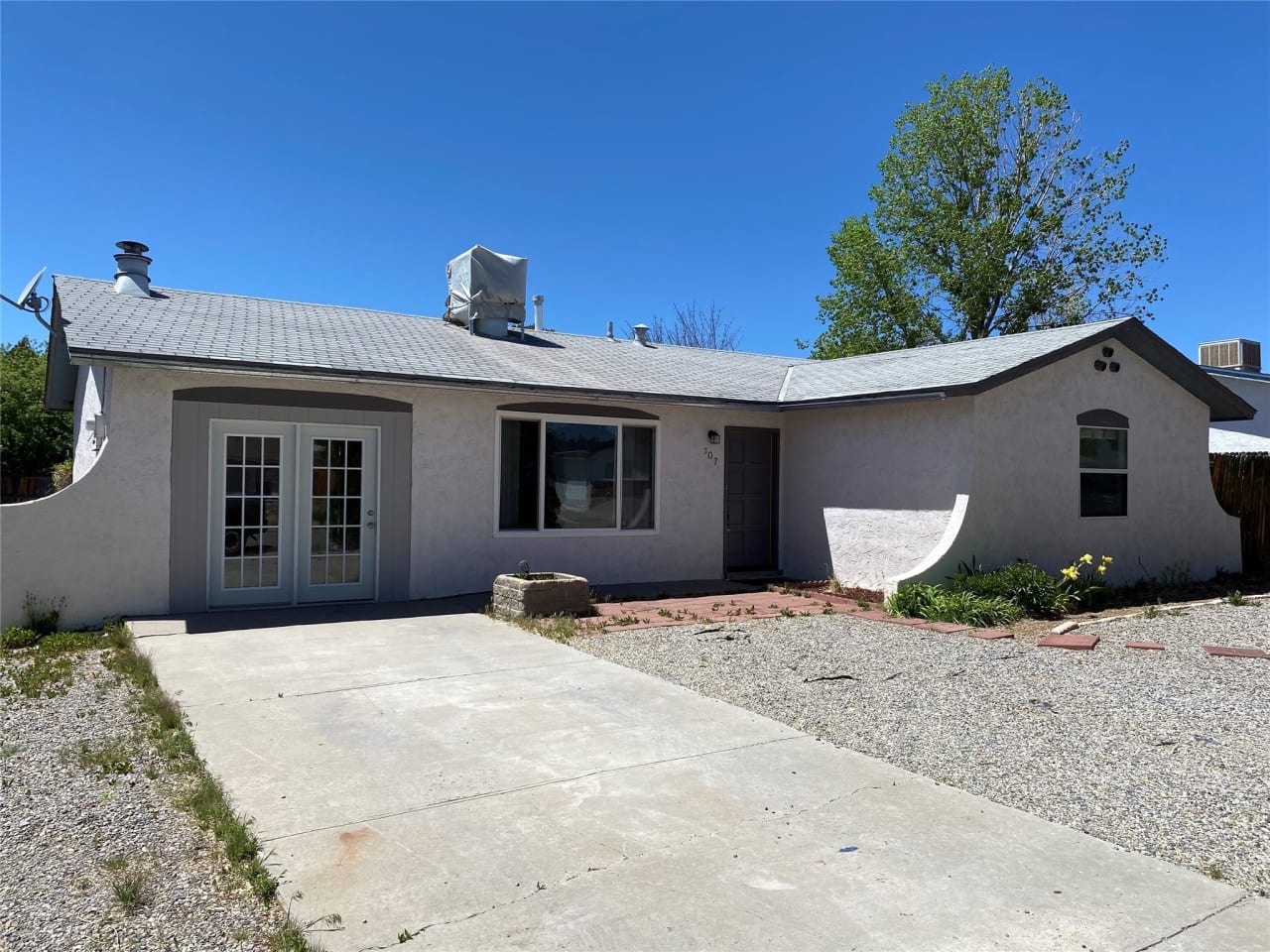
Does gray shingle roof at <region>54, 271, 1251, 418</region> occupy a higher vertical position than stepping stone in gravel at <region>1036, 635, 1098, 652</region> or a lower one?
higher

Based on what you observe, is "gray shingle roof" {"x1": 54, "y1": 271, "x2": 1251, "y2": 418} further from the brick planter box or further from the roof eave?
the brick planter box

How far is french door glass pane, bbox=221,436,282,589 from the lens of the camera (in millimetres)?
9477

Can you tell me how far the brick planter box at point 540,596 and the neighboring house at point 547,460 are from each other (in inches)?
51.4

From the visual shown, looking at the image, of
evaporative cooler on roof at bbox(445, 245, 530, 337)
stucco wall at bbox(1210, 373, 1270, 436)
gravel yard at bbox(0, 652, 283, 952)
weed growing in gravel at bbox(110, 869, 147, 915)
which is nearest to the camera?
gravel yard at bbox(0, 652, 283, 952)

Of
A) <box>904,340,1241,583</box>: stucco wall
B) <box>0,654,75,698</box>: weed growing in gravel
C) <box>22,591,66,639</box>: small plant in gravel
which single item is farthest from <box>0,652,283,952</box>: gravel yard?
<box>904,340,1241,583</box>: stucco wall

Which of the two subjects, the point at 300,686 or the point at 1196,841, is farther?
the point at 300,686

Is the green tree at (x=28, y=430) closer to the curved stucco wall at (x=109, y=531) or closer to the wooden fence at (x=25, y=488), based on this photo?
the wooden fence at (x=25, y=488)

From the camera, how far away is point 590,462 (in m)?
11.9

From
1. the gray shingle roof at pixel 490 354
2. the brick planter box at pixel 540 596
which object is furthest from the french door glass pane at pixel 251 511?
the brick planter box at pixel 540 596

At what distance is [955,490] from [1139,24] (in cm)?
1011

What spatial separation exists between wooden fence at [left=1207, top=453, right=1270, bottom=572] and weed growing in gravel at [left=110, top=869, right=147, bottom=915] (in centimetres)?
1672

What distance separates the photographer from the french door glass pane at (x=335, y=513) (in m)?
9.95

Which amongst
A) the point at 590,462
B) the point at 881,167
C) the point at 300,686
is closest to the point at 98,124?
the point at 590,462

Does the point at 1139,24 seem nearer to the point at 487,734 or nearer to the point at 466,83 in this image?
the point at 466,83
